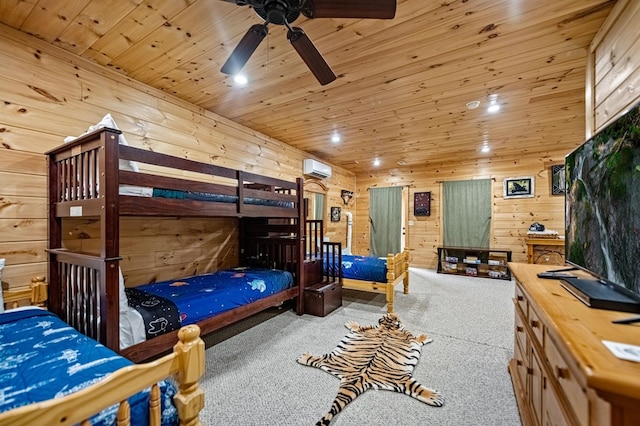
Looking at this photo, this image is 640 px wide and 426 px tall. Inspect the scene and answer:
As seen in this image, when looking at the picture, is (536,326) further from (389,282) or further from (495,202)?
(495,202)

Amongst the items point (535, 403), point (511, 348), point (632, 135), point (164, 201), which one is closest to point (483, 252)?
point (511, 348)

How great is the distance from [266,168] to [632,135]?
12.8 ft

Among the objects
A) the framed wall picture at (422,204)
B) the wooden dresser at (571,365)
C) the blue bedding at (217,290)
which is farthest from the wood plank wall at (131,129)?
the framed wall picture at (422,204)

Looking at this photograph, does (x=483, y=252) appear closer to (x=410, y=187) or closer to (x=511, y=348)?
(x=410, y=187)

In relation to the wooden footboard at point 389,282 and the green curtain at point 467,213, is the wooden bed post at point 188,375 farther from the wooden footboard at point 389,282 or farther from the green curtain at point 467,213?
the green curtain at point 467,213

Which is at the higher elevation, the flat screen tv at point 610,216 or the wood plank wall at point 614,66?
the wood plank wall at point 614,66

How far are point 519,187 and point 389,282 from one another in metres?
4.14

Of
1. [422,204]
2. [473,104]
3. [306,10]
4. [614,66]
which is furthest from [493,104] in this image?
[422,204]

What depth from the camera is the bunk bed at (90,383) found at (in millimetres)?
766

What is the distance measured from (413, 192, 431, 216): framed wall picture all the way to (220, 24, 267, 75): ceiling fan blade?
5.63m

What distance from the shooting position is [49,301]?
203 cm

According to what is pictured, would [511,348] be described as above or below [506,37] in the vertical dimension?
below

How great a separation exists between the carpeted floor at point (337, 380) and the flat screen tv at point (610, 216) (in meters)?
1.02

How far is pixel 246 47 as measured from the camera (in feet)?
5.39
